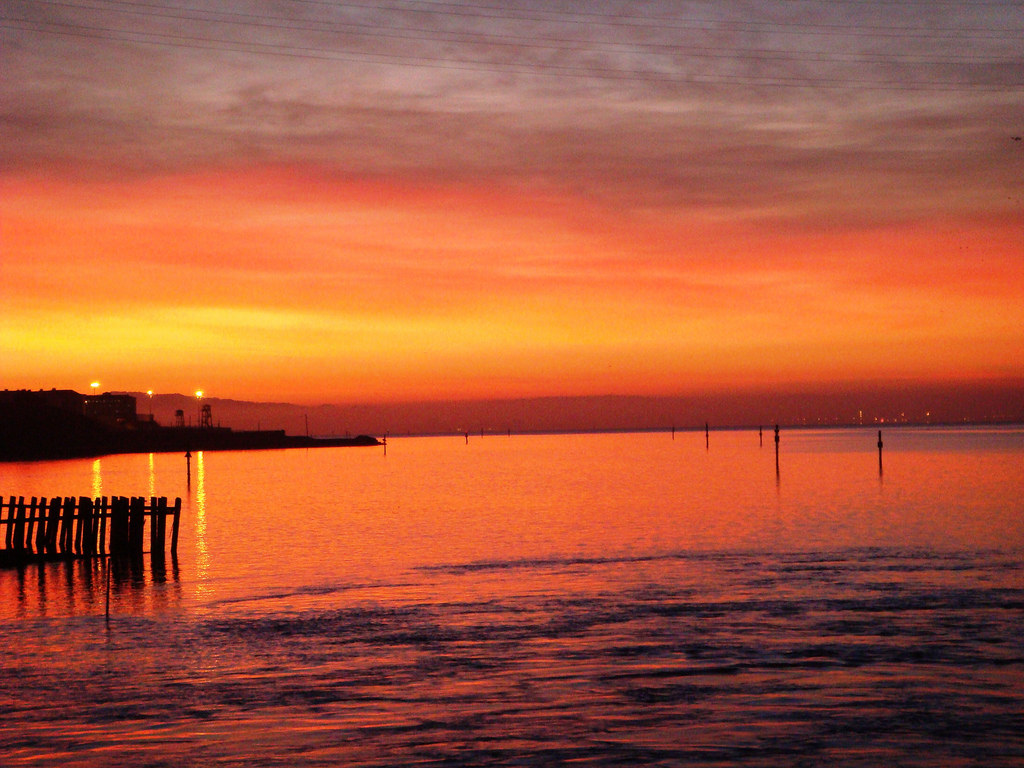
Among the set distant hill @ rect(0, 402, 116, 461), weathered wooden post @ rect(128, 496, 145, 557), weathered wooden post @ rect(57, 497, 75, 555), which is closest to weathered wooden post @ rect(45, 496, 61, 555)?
weathered wooden post @ rect(57, 497, 75, 555)

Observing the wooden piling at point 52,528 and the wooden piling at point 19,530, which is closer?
the wooden piling at point 19,530

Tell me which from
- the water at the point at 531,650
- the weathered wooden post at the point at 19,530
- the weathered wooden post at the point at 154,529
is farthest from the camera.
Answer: the weathered wooden post at the point at 154,529

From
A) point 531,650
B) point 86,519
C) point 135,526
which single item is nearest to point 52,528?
point 86,519

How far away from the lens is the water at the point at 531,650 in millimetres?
15352

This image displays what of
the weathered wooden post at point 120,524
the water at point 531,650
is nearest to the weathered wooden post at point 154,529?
the weathered wooden post at point 120,524

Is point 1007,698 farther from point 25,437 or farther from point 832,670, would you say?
point 25,437

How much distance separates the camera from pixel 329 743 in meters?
15.4

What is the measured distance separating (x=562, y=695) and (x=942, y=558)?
76.9 feet

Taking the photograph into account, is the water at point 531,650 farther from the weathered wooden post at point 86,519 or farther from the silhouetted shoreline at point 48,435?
the silhouetted shoreline at point 48,435

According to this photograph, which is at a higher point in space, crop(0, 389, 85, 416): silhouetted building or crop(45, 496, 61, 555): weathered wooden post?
crop(0, 389, 85, 416): silhouetted building

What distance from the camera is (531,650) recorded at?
21484 mm

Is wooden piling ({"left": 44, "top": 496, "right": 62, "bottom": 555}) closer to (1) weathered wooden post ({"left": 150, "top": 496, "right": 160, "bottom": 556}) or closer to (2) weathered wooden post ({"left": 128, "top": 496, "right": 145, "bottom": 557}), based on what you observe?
(2) weathered wooden post ({"left": 128, "top": 496, "right": 145, "bottom": 557})

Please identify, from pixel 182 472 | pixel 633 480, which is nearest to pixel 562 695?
pixel 633 480

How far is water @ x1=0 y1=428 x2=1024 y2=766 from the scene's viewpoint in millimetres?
15352
